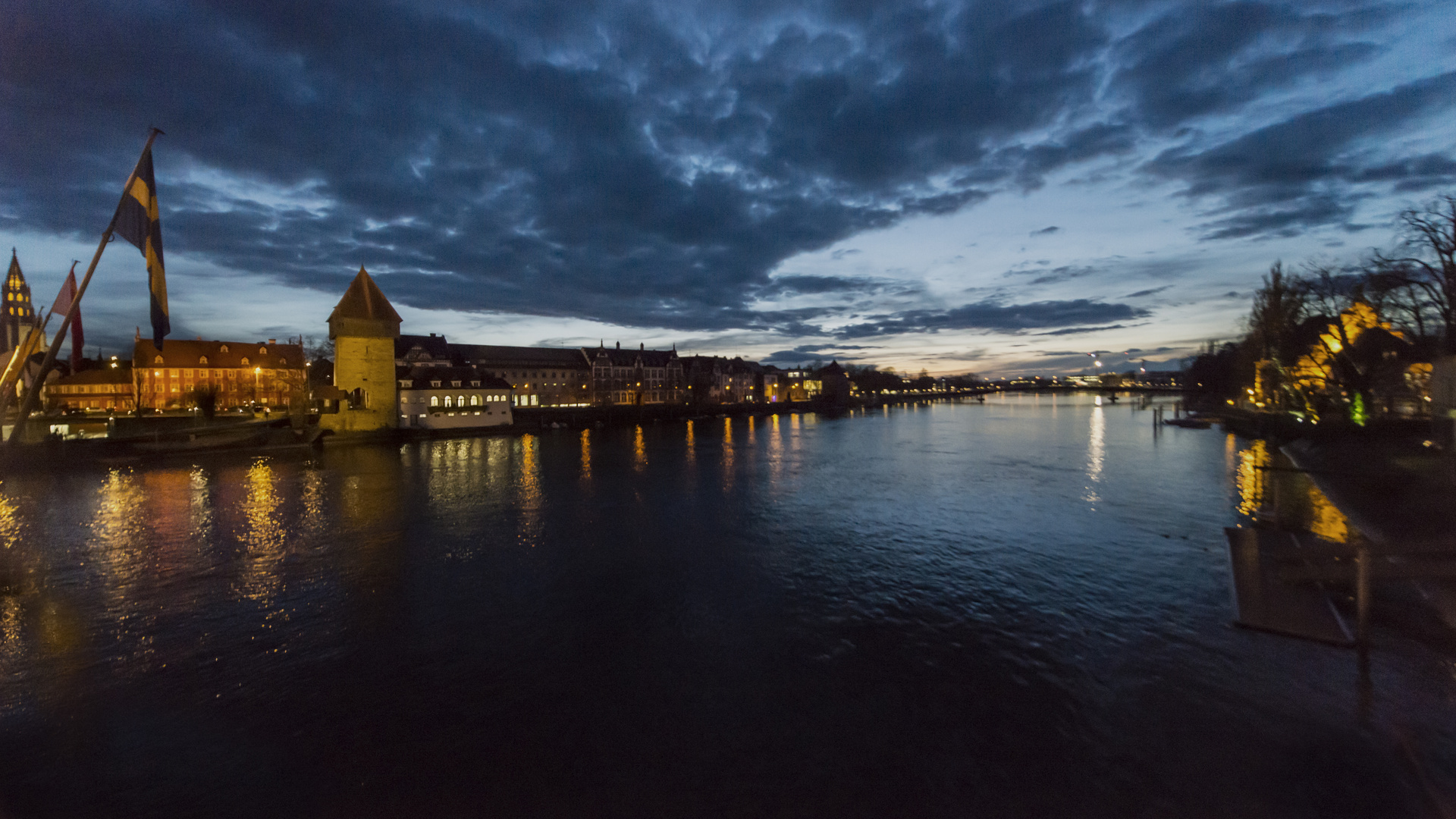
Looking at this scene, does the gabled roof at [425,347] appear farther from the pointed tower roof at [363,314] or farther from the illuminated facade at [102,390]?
the pointed tower roof at [363,314]

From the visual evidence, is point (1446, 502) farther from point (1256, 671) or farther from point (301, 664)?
point (301, 664)

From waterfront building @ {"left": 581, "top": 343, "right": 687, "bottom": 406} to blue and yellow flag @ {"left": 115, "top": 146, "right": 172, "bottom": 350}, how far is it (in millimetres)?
79759

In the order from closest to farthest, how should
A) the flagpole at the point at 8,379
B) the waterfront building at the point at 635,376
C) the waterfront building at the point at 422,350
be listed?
the flagpole at the point at 8,379, the waterfront building at the point at 422,350, the waterfront building at the point at 635,376

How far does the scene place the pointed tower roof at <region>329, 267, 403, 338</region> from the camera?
155 feet

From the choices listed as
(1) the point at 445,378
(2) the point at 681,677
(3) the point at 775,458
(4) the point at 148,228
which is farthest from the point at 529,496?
(1) the point at 445,378

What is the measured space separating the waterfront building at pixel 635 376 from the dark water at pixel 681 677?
249 ft

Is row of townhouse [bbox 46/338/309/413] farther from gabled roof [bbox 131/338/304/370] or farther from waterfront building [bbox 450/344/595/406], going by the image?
waterfront building [bbox 450/344/595/406]

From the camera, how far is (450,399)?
189 ft

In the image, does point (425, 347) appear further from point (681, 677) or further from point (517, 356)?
point (681, 677)

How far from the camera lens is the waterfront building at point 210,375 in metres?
67.9

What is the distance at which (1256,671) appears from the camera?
8266 mm

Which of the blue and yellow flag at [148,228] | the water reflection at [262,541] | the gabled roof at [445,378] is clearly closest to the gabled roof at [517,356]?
the gabled roof at [445,378]

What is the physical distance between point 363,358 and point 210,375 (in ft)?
141

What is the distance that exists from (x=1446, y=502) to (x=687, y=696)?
20.8 meters
